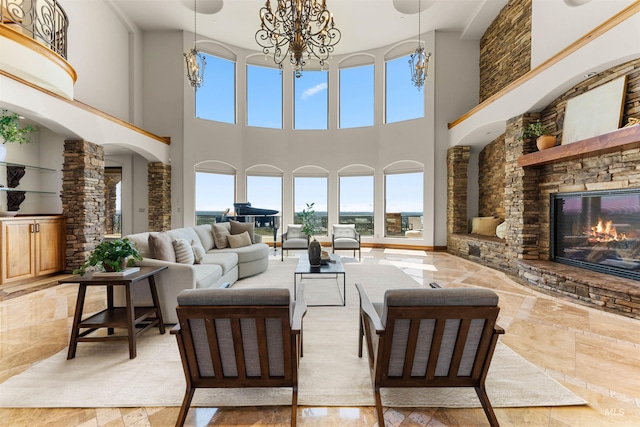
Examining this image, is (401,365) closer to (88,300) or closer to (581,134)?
(88,300)

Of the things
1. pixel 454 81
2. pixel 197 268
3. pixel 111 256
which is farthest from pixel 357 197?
pixel 111 256

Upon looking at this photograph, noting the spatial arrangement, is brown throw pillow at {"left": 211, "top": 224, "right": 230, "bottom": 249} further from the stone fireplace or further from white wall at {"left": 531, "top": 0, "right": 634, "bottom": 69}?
white wall at {"left": 531, "top": 0, "right": 634, "bottom": 69}

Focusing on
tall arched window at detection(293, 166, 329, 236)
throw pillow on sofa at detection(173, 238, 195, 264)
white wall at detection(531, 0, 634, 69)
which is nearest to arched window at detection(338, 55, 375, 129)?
tall arched window at detection(293, 166, 329, 236)

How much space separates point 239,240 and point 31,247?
3.21 meters

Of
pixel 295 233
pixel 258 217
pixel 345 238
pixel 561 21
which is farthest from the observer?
pixel 258 217

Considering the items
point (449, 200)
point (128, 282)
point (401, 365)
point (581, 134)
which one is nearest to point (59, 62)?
point (128, 282)

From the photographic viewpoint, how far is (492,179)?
7.33 meters

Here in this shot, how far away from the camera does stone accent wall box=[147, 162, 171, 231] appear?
7898mm

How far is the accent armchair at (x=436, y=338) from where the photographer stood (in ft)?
4.99

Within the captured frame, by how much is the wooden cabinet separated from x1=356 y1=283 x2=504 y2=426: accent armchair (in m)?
5.54

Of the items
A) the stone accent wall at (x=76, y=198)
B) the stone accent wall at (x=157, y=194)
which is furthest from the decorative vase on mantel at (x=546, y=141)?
the stone accent wall at (x=157, y=194)

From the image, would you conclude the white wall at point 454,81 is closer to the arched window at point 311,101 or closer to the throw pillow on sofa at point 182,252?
the arched window at point 311,101

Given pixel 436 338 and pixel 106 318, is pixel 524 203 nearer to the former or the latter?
pixel 436 338

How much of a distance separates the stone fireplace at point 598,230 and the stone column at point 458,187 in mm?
2885
